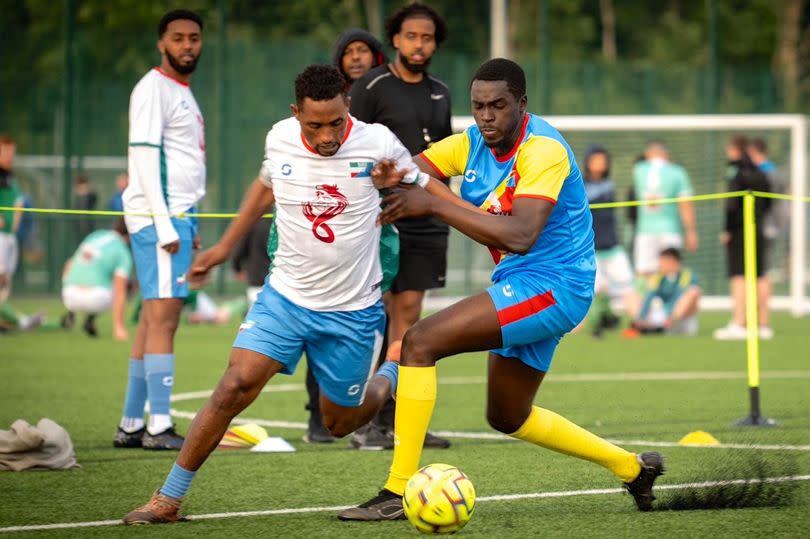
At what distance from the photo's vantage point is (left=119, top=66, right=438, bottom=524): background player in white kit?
20.7 ft

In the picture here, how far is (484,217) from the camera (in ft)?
19.9

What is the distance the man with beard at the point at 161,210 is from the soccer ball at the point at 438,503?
2.88m

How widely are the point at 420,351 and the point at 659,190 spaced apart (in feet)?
40.4

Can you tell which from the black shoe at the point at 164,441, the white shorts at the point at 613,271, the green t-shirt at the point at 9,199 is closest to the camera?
the black shoe at the point at 164,441

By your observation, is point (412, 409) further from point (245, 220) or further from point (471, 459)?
point (471, 459)

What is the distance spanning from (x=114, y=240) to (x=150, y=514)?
11.4 meters

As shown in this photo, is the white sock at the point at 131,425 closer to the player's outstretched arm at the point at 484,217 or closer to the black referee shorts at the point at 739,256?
the player's outstretched arm at the point at 484,217

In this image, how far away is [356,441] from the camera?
28.6 ft

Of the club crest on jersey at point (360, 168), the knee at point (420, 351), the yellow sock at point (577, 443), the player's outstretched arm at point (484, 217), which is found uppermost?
the club crest on jersey at point (360, 168)

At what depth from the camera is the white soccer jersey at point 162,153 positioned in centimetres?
861

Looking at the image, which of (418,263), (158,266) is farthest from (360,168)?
(158,266)

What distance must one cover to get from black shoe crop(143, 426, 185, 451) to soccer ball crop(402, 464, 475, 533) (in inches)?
112

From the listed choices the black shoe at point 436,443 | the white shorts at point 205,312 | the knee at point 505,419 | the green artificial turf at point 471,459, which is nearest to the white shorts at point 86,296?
the green artificial turf at point 471,459

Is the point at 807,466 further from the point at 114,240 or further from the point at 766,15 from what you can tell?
the point at 766,15
